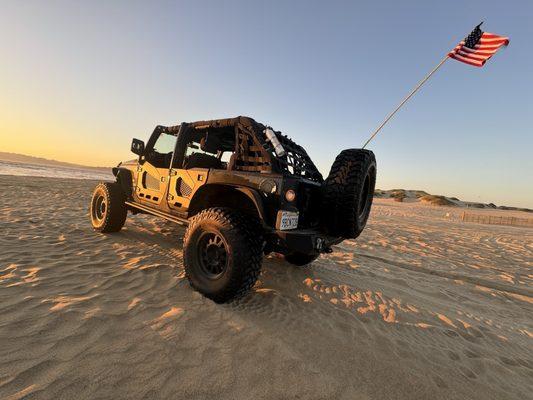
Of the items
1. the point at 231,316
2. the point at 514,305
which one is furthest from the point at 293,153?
the point at 514,305

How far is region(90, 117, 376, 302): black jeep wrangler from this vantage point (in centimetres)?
280

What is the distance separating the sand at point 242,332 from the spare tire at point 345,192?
0.94 m

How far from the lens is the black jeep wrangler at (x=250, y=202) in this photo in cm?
280

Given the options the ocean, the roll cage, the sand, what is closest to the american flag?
the sand

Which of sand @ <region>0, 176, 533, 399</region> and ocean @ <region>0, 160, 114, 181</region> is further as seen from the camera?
ocean @ <region>0, 160, 114, 181</region>

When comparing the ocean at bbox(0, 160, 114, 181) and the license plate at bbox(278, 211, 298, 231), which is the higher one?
the license plate at bbox(278, 211, 298, 231)

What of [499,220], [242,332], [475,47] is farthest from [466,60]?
[499,220]

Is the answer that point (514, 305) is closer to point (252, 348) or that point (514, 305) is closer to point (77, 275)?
point (252, 348)

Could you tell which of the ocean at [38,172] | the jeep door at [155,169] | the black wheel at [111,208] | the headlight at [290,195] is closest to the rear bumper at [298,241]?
the headlight at [290,195]

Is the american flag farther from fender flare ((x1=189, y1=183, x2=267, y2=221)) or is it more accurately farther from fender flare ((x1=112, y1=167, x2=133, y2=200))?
fender flare ((x1=112, y1=167, x2=133, y2=200))

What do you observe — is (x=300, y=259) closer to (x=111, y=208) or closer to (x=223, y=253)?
(x=223, y=253)

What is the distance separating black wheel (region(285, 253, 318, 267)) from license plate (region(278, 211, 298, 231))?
1590 millimetres

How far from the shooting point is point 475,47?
864 cm

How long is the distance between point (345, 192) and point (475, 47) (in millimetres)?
9168
